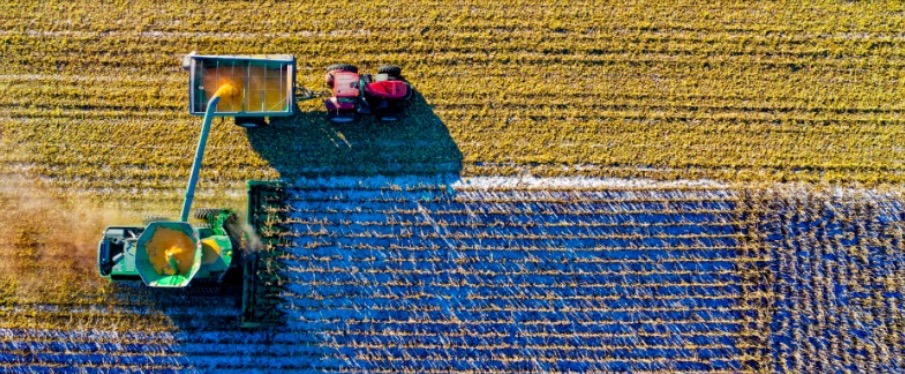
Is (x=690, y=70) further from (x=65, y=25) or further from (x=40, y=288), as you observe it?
(x=40, y=288)

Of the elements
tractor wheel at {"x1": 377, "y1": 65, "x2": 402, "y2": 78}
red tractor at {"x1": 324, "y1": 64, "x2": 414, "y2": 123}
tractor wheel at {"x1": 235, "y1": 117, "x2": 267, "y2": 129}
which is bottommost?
tractor wheel at {"x1": 235, "y1": 117, "x2": 267, "y2": 129}

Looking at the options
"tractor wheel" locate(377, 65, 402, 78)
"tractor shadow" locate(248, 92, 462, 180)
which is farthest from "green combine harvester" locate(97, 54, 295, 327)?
"tractor wheel" locate(377, 65, 402, 78)

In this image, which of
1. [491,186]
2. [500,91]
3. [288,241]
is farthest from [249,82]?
[491,186]

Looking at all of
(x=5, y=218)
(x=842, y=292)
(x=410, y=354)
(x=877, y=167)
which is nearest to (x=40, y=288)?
(x=5, y=218)

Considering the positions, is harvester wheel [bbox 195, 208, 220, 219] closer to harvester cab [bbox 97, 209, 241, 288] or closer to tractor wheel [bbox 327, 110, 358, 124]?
harvester cab [bbox 97, 209, 241, 288]

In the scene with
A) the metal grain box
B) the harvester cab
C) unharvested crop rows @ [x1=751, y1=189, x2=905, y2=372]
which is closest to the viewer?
the harvester cab

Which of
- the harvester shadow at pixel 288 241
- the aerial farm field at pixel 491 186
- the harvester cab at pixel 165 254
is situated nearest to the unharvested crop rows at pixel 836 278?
the aerial farm field at pixel 491 186
